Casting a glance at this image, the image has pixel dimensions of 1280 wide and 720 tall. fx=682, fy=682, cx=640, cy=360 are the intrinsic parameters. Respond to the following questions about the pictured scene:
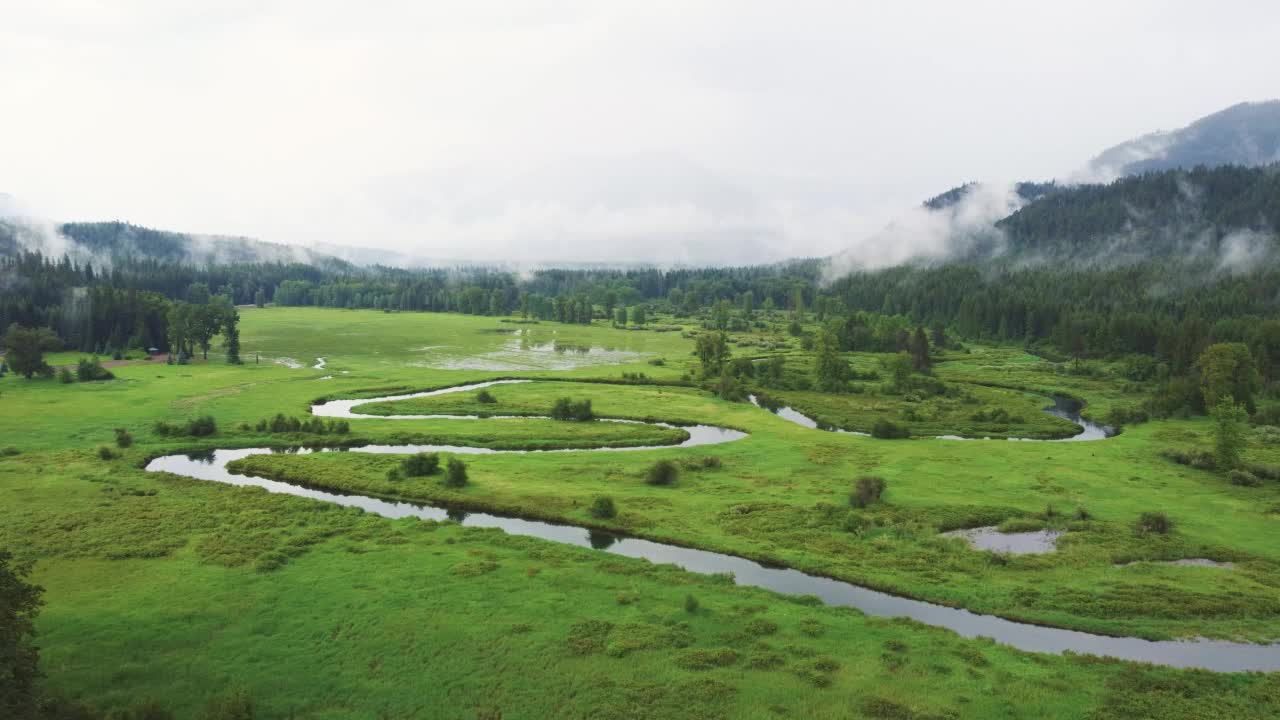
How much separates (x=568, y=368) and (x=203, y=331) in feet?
243

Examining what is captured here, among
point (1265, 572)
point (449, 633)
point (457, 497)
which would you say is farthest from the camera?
point (457, 497)

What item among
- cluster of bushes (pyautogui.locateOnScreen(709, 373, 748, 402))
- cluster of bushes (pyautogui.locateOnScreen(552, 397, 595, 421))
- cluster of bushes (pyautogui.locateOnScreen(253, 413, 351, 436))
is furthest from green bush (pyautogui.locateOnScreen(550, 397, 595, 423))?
cluster of bushes (pyautogui.locateOnScreen(253, 413, 351, 436))

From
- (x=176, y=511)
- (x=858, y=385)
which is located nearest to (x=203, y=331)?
(x=176, y=511)

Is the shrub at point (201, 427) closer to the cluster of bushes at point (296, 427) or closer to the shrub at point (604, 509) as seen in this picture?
the cluster of bushes at point (296, 427)

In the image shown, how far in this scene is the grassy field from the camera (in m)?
29.7

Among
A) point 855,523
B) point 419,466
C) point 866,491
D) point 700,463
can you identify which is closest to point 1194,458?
point 866,491

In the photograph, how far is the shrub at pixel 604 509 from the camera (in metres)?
52.6

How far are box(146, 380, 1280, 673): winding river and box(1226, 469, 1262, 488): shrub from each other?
112 ft

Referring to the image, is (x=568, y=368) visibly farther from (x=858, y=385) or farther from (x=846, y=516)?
(x=846, y=516)

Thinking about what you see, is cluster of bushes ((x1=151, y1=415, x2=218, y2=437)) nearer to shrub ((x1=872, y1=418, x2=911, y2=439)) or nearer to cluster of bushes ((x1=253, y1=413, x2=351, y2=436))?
cluster of bushes ((x1=253, y1=413, x2=351, y2=436))

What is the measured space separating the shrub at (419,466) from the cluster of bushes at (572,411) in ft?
90.7

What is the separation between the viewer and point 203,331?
137875 millimetres

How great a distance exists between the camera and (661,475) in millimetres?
61625

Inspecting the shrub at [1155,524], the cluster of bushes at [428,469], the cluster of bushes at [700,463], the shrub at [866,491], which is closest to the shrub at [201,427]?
the cluster of bushes at [428,469]
